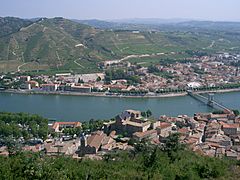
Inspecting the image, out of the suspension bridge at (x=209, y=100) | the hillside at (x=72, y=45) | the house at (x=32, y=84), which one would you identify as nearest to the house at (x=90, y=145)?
the suspension bridge at (x=209, y=100)

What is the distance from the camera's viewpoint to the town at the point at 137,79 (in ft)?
65.5

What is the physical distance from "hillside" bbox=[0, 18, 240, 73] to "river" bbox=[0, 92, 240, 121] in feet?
24.1

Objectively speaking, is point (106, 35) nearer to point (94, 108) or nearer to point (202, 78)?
point (202, 78)

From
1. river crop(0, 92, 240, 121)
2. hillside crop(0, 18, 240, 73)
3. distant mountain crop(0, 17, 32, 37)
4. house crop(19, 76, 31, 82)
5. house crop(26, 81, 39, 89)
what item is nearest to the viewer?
river crop(0, 92, 240, 121)

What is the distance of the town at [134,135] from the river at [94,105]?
1.96 metres

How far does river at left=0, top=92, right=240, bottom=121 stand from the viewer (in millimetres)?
15250

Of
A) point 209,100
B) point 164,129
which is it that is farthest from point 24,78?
point 164,129

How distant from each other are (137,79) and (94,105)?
20.2ft

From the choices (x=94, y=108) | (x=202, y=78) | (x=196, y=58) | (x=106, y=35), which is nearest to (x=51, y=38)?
(x=106, y=35)

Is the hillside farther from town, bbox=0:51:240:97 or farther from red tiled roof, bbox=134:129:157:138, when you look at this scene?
red tiled roof, bbox=134:129:157:138

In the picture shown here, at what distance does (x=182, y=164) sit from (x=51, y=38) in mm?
27765

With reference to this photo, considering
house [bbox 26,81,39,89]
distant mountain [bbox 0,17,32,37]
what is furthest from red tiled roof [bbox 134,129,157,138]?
distant mountain [bbox 0,17,32,37]

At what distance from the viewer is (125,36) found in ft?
124

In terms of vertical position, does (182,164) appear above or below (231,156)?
above
